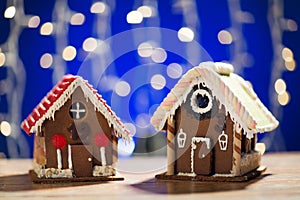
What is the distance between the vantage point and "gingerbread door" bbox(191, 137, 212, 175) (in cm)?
143

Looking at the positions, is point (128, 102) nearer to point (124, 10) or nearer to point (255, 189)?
point (124, 10)

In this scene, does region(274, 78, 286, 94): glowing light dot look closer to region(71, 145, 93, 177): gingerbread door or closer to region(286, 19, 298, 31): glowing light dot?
region(286, 19, 298, 31): glowing light dot

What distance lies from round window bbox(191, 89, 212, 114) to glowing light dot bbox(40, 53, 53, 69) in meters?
0.74

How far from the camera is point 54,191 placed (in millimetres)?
1311

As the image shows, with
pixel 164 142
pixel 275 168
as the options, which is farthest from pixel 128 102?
pixel 275 168

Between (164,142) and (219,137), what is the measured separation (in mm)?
570

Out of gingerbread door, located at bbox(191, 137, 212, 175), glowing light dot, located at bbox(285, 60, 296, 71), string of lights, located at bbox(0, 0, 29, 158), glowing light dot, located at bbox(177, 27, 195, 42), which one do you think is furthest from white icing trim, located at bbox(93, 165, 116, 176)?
glowing light dot, located at bbox(285, 60, 296, 71)

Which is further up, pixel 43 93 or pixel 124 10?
pixel 124 10

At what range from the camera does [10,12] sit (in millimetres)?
1955

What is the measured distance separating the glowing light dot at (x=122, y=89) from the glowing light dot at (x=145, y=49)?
132mm

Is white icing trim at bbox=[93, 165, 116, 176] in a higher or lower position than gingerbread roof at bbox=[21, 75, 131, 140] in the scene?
lower

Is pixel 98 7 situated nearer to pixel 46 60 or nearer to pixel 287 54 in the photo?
pixel 46 60

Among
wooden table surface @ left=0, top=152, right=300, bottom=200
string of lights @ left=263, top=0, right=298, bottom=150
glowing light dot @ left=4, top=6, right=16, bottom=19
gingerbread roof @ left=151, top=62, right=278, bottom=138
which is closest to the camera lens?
wooden table surface @ left=0, top=152, right=300, bottom=200

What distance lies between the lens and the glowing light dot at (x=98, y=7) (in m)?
1.99
